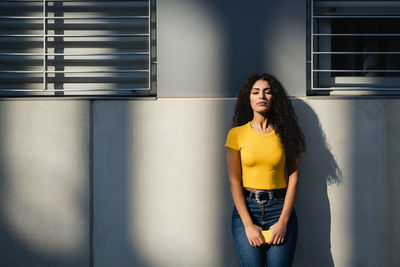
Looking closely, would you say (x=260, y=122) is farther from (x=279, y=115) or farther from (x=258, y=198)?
(x=258, y=198)

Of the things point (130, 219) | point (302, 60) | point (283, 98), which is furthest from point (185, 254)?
point (302, 60)

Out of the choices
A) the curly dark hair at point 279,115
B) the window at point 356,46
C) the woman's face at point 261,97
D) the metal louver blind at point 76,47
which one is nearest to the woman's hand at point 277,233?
the curly dark hair at point 279,115

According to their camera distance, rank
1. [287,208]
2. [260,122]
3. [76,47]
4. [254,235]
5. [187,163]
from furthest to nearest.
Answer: [76,47] → [187,163] → [260,122] → [287,208] → [254,235]

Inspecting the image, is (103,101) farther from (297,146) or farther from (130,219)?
(297,146)

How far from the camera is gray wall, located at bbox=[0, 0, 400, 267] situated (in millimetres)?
3062

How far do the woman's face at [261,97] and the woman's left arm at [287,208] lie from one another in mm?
443

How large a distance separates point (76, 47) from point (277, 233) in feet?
7.66

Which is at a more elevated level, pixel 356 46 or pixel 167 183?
pixel 356 46

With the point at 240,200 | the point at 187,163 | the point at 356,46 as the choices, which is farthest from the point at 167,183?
the point at 356,46

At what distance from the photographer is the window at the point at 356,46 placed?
3264 millimetres

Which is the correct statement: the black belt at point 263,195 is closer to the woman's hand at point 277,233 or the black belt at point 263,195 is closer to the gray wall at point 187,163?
the woman's hand at point 277,233

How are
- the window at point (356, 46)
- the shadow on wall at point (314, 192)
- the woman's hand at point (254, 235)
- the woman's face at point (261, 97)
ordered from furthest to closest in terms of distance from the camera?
the window at point (356, 46) → the shadow on wall at point (314, 192) → the woman's face at point (261, 97) → the woman's hand at point (254, 235)

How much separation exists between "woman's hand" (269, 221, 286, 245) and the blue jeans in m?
0.04

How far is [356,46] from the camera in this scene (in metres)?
3.37
